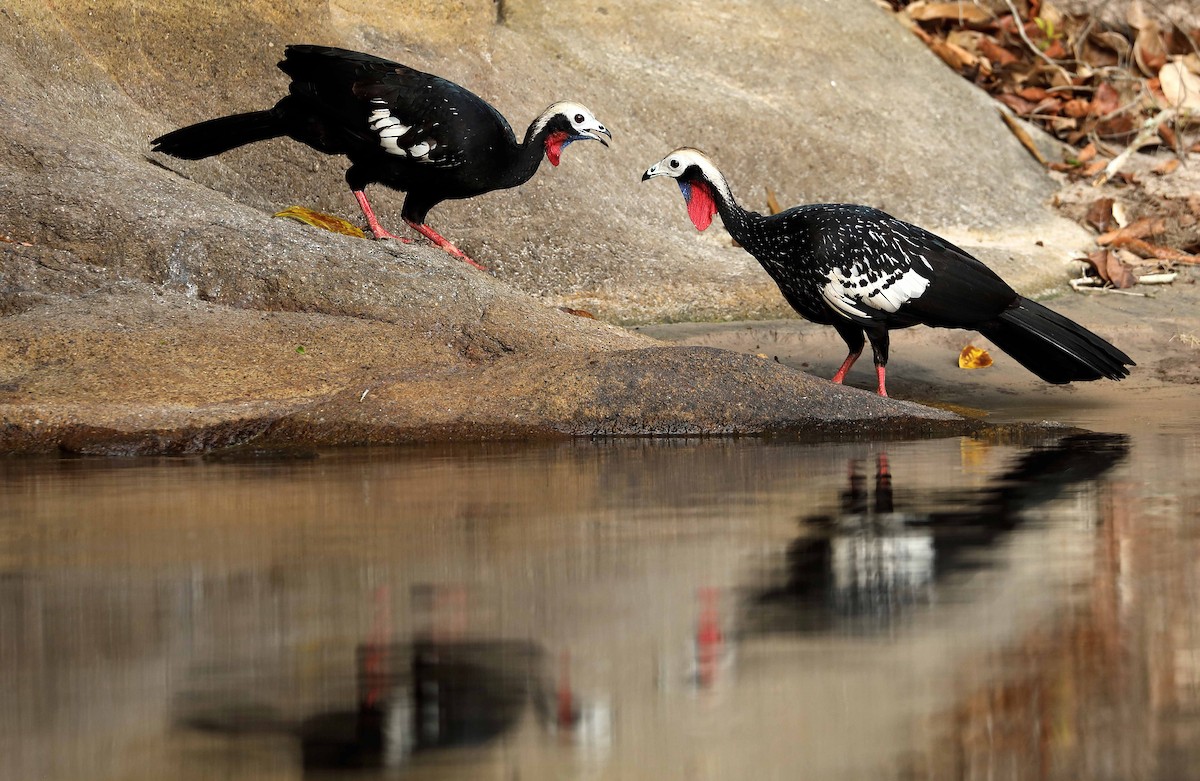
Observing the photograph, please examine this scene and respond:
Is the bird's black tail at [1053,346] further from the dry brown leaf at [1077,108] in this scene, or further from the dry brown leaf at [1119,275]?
the dry brown leaf at [1077,108]

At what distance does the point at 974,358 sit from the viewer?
870cm

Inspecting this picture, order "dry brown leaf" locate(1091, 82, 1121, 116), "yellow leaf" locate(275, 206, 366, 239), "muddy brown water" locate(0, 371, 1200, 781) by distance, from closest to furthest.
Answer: "muddy brown water" locate(0, 371, 1200, 781) → "yellow leaf" locate(275, 206, 366, 239) → "dry brown leaf" locate(1091, 82, 1121, 116)

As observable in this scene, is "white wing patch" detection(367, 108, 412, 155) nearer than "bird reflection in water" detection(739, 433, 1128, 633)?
No

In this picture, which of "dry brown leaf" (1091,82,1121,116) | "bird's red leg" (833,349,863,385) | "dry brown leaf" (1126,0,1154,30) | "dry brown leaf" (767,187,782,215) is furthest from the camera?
"dry brown leaf" (1126,0,1154,30)

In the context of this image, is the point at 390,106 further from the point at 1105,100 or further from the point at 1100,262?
the point at 1105,100

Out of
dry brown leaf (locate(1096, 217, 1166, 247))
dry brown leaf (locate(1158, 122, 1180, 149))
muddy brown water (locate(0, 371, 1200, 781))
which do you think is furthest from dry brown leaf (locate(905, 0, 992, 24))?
muddy brown water (locate(0, 371, 1200, 781))

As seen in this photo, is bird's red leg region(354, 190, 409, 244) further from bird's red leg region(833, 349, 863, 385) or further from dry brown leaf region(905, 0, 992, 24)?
dry brown leaf region(905, 0, 992, 24)

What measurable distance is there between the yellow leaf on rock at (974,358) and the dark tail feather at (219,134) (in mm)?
4000

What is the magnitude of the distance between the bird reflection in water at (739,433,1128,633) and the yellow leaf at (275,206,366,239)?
4.37 metres

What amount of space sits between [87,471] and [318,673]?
3063 mm

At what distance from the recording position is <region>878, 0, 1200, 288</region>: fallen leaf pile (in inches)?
498

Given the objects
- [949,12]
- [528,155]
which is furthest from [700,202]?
[949,12]

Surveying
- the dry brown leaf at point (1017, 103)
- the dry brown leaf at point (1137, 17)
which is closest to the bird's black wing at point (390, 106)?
the dry brown leaf at point (1017, 103)

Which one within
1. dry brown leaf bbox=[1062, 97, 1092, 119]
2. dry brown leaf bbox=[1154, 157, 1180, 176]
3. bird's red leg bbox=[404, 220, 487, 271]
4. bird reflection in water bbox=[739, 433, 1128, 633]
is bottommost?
bird reflection in water bbox=[739, 433, 1128, 633]
